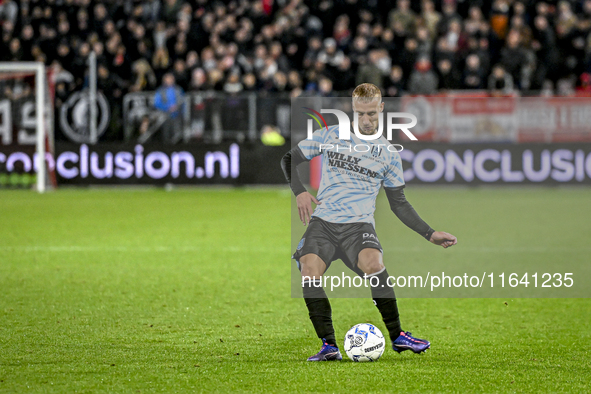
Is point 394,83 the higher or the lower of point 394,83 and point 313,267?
the higher

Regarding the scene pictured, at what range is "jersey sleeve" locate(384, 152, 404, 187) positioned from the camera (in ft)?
15.4

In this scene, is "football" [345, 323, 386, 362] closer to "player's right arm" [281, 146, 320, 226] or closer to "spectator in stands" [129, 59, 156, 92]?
"player's right arm" [281, 146, 320, 226]

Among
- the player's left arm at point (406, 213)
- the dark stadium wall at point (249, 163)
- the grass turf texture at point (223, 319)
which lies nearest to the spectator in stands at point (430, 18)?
the dark stadium wall at point (249, 163)

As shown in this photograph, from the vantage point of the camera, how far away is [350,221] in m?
4.66

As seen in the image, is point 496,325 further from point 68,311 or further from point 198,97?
point 198,97

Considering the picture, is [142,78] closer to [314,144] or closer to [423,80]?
[423,80]

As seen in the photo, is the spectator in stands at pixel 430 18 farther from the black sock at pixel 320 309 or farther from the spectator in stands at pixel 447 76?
the black sock at pixel 320 309

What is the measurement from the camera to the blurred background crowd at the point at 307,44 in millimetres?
16609

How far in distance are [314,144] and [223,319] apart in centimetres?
165

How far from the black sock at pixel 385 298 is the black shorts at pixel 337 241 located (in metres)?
0.12

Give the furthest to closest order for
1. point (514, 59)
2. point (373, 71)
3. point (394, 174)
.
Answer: point (514, 59)
point (373, 71)
point (394, 174)

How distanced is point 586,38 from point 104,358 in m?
14.6

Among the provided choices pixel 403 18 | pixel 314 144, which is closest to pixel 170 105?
pixel 403 18

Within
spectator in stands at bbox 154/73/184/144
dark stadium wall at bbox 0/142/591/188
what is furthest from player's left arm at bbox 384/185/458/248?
spectator in stands at bbox 154/73/184/144
